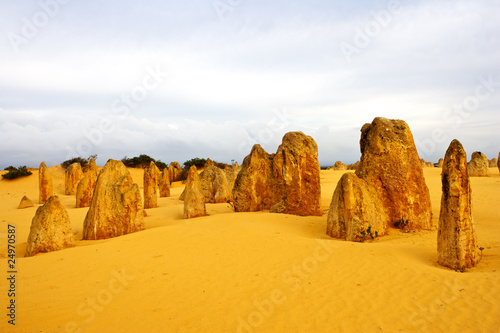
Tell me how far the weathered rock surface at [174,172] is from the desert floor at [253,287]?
23716mm

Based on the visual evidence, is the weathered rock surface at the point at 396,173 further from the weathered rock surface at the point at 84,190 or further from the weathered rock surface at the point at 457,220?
the weathered rock surface at the point at 84,190

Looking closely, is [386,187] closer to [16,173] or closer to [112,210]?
[112,210]

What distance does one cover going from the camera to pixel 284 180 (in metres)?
11.8

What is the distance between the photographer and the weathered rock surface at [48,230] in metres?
7.77

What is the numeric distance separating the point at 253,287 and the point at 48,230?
5804 millimetres

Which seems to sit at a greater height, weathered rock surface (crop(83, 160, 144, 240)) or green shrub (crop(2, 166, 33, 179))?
green shrub (crop(2, 166, 33, 179))

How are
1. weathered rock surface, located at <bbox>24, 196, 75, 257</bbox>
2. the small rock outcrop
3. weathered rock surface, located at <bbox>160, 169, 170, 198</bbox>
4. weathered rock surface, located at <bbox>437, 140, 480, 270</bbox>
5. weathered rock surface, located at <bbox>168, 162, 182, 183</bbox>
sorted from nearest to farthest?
weathered rock surface, located at <bbox>437, 140, 480, 270</bbox> → weathered rock surface, located at <bbox>24, 196, 75, 257</bbox> → the small rock outcrop → weathered rock surface, located at <bbox>160, 169, 170, 198</bbox> → weathered rock surface, located at <bbox>168, 162, 182, 183</bbox>

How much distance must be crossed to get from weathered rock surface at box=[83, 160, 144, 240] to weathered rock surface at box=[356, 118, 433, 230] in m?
7.11

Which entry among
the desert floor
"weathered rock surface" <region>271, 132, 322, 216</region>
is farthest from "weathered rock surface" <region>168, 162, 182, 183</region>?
the desert floor

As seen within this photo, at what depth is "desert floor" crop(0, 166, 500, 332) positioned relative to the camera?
4.33 m

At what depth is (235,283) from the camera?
222 inches

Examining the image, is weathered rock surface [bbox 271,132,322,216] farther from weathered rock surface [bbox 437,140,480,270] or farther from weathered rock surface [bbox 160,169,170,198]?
weathered rock surface [bbox 160,169,170,198]

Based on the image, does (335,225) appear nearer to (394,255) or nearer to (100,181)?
(394,255)

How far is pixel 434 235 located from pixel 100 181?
9.76 metres
